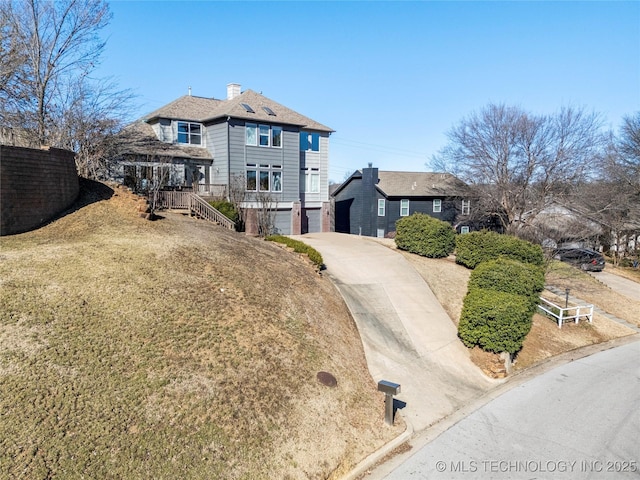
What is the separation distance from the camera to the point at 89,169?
851 inches

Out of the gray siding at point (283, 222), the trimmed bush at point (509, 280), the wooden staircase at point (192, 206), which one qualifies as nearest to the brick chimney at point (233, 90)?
the gray siding at point (283, 222)

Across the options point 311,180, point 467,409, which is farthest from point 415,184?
point 467,409

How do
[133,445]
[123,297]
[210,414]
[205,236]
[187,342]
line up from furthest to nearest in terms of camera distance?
[205,236]
[123,297]
[187,342]
[210,414]
[133,445]

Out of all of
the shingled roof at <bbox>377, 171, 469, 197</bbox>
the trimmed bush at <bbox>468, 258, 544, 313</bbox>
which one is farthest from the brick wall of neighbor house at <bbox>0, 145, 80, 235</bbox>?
the shingled roof at <bbox>377, 171, 469, 197</bbox>

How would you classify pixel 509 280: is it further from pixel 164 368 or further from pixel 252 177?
pixel 252 177

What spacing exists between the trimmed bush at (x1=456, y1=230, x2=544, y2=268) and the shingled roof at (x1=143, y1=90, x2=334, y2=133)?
13.5 meters

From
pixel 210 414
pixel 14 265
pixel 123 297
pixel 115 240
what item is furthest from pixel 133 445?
pixel 115 240

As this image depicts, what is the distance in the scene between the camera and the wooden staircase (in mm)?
21891

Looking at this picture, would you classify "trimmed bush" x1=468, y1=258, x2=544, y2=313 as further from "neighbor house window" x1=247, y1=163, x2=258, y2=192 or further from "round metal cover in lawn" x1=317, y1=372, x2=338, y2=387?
"neighbor house window" x1=247, y1=163, x2=258, y2=192

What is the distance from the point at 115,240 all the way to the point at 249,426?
8.17 m

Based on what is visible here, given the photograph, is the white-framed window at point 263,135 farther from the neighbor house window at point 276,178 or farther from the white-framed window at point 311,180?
the white-framed window at point 311,180

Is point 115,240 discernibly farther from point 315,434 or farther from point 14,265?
point 315,434

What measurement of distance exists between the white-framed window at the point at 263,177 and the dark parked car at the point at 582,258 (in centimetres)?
1986

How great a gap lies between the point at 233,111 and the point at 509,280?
18941 millimetres
